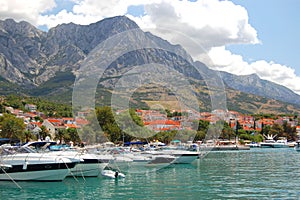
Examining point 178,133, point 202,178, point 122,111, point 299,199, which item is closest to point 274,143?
point 178,133

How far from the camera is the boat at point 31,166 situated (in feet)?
91.5

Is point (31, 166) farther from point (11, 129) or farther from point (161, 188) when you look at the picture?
point (11, 129)

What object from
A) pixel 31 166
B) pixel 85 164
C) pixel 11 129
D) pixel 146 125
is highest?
pixel 146 125

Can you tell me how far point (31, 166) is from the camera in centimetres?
2808

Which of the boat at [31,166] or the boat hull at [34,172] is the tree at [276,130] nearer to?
the boat hull at [34,172]

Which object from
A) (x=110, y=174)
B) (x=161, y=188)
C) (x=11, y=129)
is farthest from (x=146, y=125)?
(x=161, y=188)

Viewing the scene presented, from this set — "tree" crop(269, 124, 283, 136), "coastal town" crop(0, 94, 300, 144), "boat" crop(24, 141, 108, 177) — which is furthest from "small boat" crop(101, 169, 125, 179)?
"tree" crop(269, 124, 283, 136)

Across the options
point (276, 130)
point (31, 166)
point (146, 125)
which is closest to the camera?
point (31, 166)

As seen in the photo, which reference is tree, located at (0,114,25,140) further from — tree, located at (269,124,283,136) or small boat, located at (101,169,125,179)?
tree, located at (269,124,283,136)

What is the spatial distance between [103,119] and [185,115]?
915 inches

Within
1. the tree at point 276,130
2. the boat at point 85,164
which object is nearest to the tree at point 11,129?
the boat at point 85,164

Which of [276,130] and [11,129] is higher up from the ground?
[276,130]

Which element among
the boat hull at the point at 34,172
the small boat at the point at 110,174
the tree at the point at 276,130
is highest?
the tree at the point at 276,130

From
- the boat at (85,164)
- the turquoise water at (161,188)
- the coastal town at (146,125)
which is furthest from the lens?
the coastal town at (146,125)
